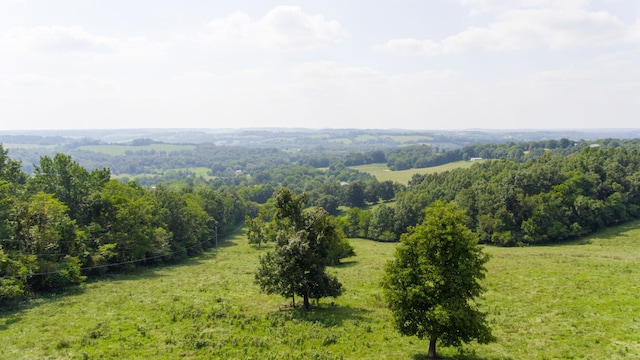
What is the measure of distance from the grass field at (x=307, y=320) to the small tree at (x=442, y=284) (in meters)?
3.30

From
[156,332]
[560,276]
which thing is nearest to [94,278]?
[156,332]

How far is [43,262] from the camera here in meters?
40.8

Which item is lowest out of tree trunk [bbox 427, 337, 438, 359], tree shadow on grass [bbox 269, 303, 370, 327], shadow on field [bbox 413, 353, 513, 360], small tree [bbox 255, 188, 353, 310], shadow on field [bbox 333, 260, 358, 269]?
shadow on field [bbox 333, 260, 358, 269]

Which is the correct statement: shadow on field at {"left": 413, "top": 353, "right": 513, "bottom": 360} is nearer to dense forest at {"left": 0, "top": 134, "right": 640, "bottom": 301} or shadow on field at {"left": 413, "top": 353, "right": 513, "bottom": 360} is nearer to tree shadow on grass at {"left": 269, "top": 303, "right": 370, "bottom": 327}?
tree shadow on grass at {"left": 269, "top": 303, "right": 370, "bottom": 327}

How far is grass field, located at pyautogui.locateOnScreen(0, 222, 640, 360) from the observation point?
78.1 ft

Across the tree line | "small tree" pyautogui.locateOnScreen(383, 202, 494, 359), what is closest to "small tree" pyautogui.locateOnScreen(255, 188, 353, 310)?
"small tree" pyautogui.locateOnScreen(383, 202, 494, 359)

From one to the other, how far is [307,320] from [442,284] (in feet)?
45.2

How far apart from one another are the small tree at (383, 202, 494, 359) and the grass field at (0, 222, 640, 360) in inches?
130

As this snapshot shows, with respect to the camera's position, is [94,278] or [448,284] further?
[94,278]


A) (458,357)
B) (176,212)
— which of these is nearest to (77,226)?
(176,212)

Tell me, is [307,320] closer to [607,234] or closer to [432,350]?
[432,350]

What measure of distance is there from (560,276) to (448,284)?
2837cm

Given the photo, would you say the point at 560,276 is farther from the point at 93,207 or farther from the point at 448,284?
the point at 93,207

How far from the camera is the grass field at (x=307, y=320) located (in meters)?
23.8
